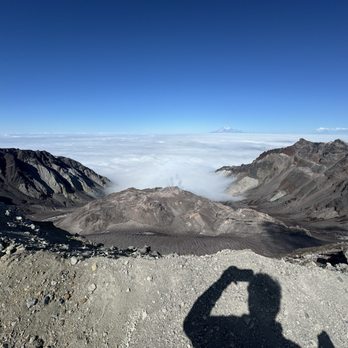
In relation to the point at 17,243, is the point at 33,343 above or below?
below

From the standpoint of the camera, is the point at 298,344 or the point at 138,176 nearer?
the point at 298,344

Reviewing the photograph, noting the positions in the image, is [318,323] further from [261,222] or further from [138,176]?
[138,176]

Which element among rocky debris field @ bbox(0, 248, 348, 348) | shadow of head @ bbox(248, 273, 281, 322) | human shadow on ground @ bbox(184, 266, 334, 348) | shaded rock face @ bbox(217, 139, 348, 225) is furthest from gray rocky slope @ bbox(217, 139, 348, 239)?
human shadow on ground @ bbox(184, 266, 334, 348)

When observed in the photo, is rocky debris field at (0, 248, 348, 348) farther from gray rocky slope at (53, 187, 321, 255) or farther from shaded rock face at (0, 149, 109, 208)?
shaded rock face at (0, 149, 109, 208)

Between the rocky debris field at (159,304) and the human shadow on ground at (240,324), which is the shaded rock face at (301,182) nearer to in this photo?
the rocky debris field at (159,304)

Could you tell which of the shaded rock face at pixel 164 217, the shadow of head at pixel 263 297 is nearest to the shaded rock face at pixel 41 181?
the shaded rock face at pixel 164 217

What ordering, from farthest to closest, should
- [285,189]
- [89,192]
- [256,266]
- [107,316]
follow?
[89,192]
[285,189]
[256,266]
[107,316]

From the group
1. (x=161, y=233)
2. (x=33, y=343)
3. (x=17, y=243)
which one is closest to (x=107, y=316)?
(x=33, y=343)
